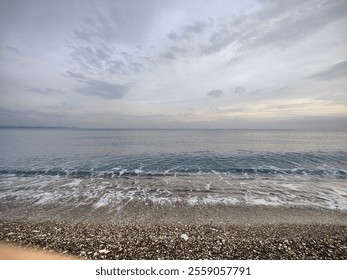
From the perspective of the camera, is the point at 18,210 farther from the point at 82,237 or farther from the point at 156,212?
the point at 156,212

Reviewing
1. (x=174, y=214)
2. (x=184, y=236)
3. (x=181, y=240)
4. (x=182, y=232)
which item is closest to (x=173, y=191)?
(x=174, y=214)

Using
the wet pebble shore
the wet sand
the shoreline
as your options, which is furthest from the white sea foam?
the wet pebble shore

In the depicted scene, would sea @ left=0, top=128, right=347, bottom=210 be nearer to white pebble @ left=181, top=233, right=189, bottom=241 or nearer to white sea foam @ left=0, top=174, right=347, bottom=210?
white sea foam @ left=0, top=174, right=347, bottom=210

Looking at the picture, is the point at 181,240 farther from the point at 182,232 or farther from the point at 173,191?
the point at 173,191

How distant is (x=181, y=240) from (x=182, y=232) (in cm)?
57

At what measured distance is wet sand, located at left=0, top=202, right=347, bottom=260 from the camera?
475cm

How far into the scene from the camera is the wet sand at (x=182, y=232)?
4750 mm

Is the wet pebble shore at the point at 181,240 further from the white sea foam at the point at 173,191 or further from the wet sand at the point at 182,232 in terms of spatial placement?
the white sea foam at the point at 173,191

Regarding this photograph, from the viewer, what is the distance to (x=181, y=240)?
530cm

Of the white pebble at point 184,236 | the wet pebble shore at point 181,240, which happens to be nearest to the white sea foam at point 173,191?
the wet pebble shore at point 181,240

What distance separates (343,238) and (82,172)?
56.1 ft

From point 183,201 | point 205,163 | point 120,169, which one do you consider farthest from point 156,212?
point 205,163

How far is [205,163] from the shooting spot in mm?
19281
